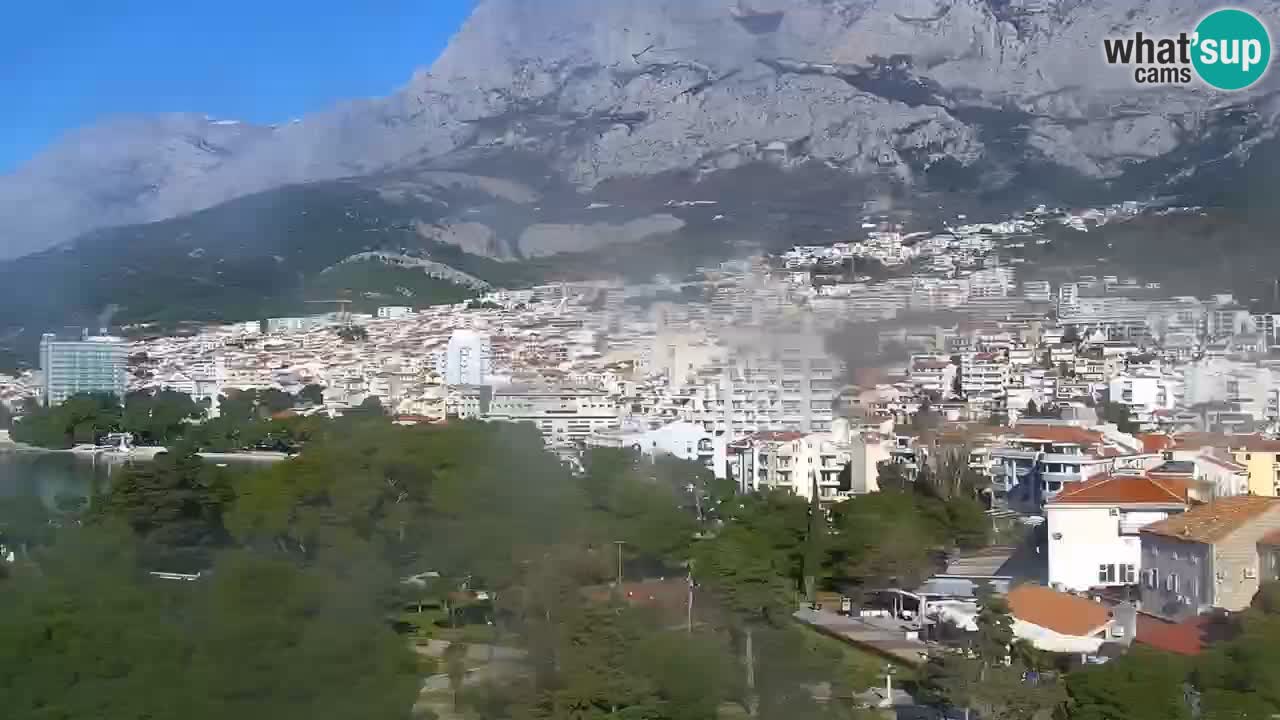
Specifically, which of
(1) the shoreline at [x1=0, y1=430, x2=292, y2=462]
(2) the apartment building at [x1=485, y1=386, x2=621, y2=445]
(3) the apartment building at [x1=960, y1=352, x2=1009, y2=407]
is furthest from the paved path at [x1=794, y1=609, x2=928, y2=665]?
(3) the apartment building at [x1=960, y1=352, x2=1009, y2=407]

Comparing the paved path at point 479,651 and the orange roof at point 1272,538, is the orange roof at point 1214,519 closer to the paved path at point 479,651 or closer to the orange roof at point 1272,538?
the orange roof at point 1272,538

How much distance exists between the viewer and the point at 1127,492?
3.29 m

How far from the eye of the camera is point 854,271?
5566mm

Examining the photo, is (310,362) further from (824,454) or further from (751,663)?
(751,663)

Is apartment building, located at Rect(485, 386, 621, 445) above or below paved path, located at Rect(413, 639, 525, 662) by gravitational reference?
above

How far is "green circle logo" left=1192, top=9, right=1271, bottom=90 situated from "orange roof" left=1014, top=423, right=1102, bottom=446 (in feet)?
8.01

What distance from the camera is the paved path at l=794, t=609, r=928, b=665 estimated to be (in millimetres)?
A: 2609

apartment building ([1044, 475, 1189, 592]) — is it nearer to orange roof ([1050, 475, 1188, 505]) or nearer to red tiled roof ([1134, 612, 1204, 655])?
orange roof ([1050, 475, 1188, 505])

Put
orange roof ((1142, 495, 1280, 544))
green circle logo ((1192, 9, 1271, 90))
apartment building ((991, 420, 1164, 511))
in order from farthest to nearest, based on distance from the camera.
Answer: green circle logo ((1192, 9, 1271, 90)) → apartment building ((991, 420, 1164, 511)) → orange roof ((1142, 495, 1280, 544))

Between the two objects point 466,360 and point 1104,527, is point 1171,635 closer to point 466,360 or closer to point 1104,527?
point 1104,527

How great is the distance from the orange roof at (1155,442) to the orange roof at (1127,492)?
→ 830 mm

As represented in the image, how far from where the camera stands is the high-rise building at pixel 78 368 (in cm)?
660

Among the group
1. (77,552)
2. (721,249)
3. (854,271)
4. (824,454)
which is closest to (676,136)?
(721,249)

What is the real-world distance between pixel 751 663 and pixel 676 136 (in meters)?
8.59
